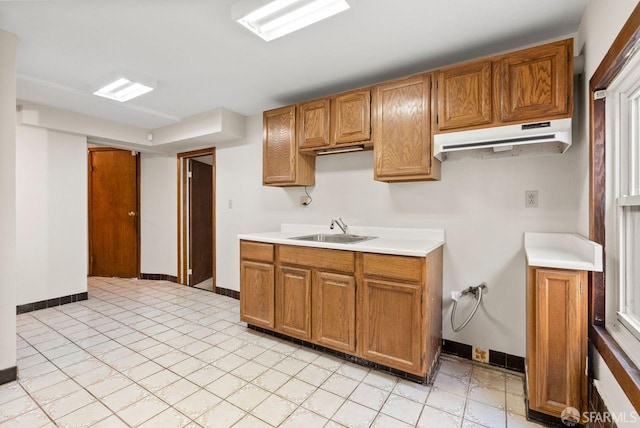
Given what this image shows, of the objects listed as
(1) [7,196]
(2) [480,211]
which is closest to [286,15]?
(2) [480,211]

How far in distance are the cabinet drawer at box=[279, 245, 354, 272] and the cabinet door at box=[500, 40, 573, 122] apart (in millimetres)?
1439

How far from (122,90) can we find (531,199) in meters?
3.74

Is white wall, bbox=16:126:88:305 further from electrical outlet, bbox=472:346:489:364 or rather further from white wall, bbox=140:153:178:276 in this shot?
electrical outlet, bbox=472:346:489:364

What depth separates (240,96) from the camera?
314 cm

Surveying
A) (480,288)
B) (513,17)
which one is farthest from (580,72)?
(480,288)

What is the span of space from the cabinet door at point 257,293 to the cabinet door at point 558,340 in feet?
6.34

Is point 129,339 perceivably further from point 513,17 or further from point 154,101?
point 513,17

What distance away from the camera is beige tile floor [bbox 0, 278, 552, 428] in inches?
65.5

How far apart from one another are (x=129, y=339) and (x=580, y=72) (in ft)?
13.2

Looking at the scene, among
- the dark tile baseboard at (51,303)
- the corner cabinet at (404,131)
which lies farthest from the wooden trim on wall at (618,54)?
the dark tile baseboard at (51,303)

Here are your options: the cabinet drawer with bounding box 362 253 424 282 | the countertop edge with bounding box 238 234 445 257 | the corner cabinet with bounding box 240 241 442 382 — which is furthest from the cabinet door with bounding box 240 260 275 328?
the cabinet drawer with bounding box 362 253 424 282

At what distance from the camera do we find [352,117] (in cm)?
256

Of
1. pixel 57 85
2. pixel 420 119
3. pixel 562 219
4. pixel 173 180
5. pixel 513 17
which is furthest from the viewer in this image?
pixel 173 180

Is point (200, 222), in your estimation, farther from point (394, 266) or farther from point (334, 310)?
point (394, 266)
